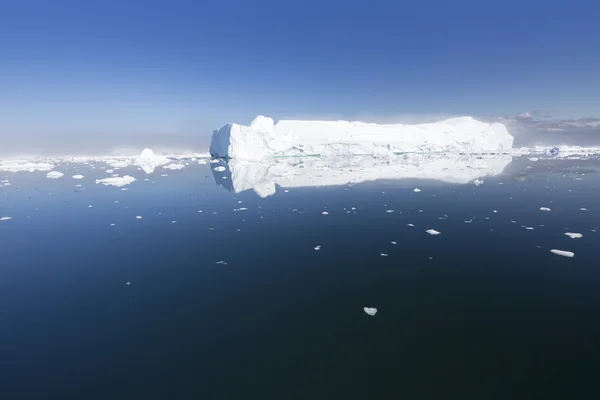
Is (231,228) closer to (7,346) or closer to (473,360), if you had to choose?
(7,346)

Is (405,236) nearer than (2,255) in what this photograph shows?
No

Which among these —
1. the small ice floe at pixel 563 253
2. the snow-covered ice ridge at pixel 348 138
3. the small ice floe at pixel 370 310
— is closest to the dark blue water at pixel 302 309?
the small ice floe at pixel 370 310

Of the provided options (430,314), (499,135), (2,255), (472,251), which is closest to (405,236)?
(472,251)

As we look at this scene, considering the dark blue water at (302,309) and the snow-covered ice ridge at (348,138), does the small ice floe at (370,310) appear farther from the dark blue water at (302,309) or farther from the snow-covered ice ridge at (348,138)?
the snow-covered ice ridge at (348,138)

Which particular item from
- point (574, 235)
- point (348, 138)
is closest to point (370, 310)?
point (574, 235)

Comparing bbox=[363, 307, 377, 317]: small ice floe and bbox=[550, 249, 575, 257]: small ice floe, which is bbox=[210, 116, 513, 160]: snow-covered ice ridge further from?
bbox=[363, 307, 377, 317]: small ice floe

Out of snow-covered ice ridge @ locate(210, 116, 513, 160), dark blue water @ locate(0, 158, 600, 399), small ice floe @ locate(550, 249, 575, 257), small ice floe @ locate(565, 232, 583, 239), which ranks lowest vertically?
dark blue water @ locate(0, 158, 600, 399)

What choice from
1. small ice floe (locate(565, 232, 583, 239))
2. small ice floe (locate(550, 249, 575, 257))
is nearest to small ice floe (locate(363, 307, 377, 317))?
small ice floe (locate(550, 249, 575, 257))
